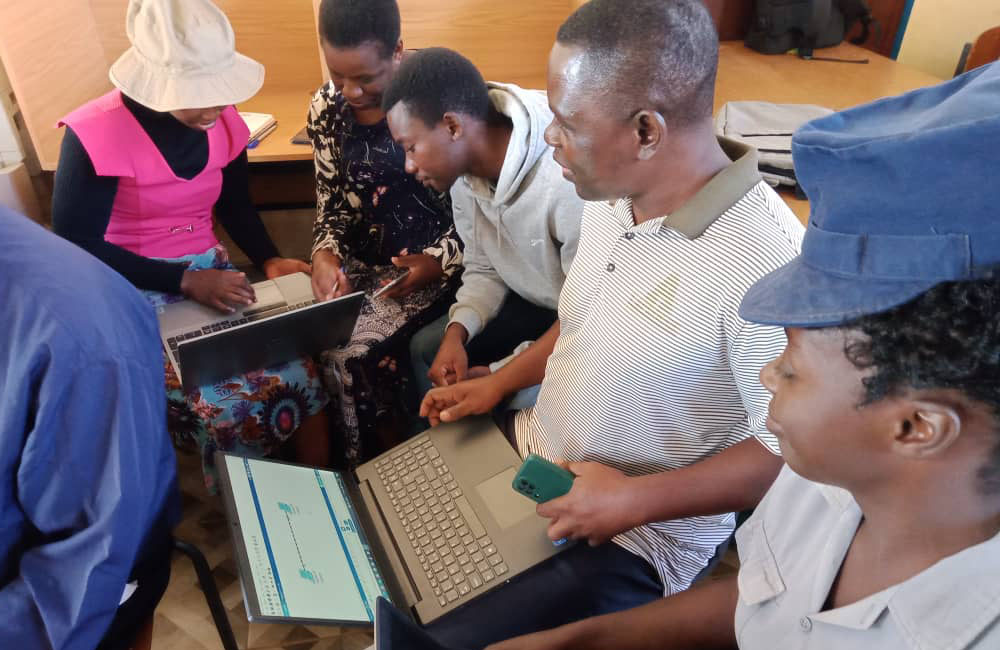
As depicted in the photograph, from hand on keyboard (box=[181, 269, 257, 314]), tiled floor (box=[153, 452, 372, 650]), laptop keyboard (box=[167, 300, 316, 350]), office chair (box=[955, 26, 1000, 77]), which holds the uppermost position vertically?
office chair (box=[955, 26, 1000, 77])

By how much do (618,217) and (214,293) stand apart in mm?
921

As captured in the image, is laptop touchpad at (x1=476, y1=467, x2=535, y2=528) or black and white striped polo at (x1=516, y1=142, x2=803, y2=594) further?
laptop touchpad at (x1=476, y1=467, x2=535, y2=528)

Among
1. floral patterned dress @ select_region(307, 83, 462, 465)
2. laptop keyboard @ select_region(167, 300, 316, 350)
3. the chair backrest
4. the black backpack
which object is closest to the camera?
laptop keyboard @ select_region(167, 300, 316, 350)

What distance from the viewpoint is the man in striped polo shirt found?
2.72ft

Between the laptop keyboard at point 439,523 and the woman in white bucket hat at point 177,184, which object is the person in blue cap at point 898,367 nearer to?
the laptop keyboard at point 439,523

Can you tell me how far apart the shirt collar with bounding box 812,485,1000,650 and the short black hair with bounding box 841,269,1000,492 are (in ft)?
0.20

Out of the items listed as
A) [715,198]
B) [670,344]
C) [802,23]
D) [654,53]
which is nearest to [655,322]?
[670,344]

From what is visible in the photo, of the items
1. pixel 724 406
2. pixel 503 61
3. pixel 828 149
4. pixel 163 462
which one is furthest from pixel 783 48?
pixel 163 462

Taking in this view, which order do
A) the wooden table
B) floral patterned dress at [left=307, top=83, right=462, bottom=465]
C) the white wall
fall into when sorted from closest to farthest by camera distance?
floral patterned dress at [left=307, top=83, right=462, bottom=465] < the wooden table < the white wall

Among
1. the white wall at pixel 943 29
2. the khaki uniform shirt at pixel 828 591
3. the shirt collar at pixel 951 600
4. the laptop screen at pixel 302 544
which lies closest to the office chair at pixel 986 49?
the white wall at pixel 943 29

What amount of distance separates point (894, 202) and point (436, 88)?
36.4 inches

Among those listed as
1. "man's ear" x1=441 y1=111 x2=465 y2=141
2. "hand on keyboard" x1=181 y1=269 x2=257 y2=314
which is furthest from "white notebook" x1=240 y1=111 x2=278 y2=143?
"man's ear" x1=441 y1=111 x2=465 y2=141

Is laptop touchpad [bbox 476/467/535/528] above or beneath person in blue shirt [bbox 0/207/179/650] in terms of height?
beneath

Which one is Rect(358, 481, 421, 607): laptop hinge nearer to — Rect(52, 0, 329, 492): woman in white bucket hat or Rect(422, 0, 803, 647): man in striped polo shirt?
Rect(422, 0, 803, 647): man in striped polo shirt
